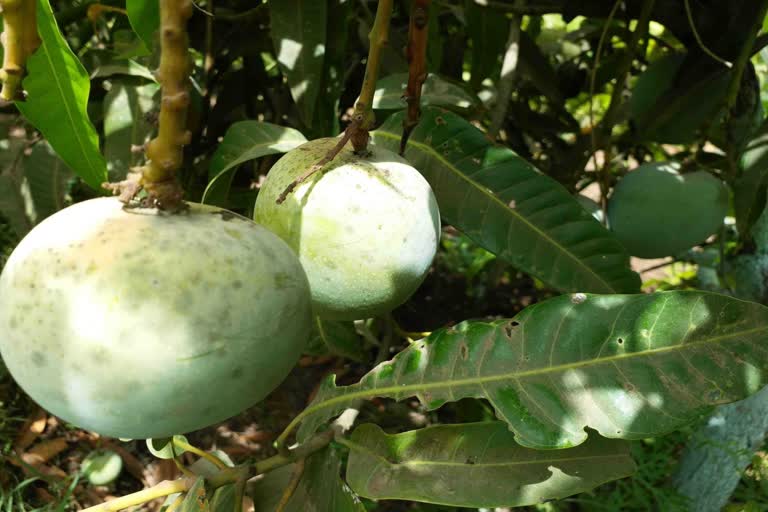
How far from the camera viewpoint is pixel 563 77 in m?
2.25

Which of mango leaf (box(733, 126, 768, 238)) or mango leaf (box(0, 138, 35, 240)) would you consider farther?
mango leaf (box(0, 138, 35, 240))

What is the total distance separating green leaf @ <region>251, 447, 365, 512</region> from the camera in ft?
3.04

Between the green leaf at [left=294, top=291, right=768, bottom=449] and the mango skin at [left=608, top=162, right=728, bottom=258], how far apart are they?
732 mm

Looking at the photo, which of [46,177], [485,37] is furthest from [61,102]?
[485,37]

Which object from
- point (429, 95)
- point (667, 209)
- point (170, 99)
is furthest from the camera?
point (667, 209)

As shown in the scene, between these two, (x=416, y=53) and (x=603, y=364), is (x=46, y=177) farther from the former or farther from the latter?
(x=603, y=364)

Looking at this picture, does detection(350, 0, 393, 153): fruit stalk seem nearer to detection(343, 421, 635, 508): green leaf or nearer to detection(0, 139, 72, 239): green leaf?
detection(343, 421, 635, 508): green leaf

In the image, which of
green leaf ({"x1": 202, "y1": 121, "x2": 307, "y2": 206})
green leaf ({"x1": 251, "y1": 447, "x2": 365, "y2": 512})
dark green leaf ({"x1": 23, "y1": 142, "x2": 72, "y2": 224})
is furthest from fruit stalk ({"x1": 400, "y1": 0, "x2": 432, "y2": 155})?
dark green leaf ({"x1": 23, "y1": 142, "x2": 72, "y2": 224})

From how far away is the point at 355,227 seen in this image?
80 cm

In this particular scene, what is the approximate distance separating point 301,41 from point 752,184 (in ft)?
2.96

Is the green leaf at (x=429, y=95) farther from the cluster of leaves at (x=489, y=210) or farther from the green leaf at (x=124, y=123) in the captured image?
the green leaf at (x=124, y=123)

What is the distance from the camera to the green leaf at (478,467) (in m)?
0.86

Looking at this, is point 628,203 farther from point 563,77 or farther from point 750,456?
point 563,77

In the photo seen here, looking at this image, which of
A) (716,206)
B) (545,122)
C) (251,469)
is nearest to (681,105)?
(716,206)
